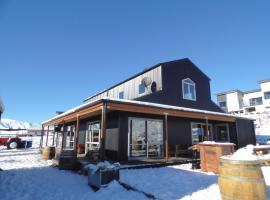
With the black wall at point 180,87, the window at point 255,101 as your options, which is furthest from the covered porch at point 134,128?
the window at point 255,101

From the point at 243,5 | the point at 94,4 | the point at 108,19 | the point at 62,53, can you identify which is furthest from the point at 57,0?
the point at 243,5

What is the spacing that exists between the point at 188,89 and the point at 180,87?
1.08 meters

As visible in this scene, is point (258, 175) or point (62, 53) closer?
point (258, 175)

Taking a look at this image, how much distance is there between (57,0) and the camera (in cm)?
935

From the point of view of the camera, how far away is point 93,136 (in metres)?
12.6

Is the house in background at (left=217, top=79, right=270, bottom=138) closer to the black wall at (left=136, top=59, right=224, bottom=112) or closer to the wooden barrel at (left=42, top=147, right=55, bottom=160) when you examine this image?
the black wall at (left=136, top=59, right=224, bottom=112)

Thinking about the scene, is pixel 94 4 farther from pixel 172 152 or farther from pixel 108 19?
pixel 172 152

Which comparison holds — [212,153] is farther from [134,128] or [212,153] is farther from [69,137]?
[69,137]

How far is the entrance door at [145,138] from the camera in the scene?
34.0 feet

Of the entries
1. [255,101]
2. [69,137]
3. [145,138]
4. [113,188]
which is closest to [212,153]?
[113,188]

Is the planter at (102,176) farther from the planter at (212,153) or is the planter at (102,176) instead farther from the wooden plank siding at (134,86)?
the wooden plank siding at (134,86)

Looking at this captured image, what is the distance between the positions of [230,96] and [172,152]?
119 feet

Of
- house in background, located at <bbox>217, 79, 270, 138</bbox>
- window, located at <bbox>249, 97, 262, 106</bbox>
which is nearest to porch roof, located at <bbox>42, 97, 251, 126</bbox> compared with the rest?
house in background, located at <bbox>217, 79, 270, 138</bbox>

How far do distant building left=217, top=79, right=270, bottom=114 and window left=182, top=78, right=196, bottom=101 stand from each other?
27.3 metres
